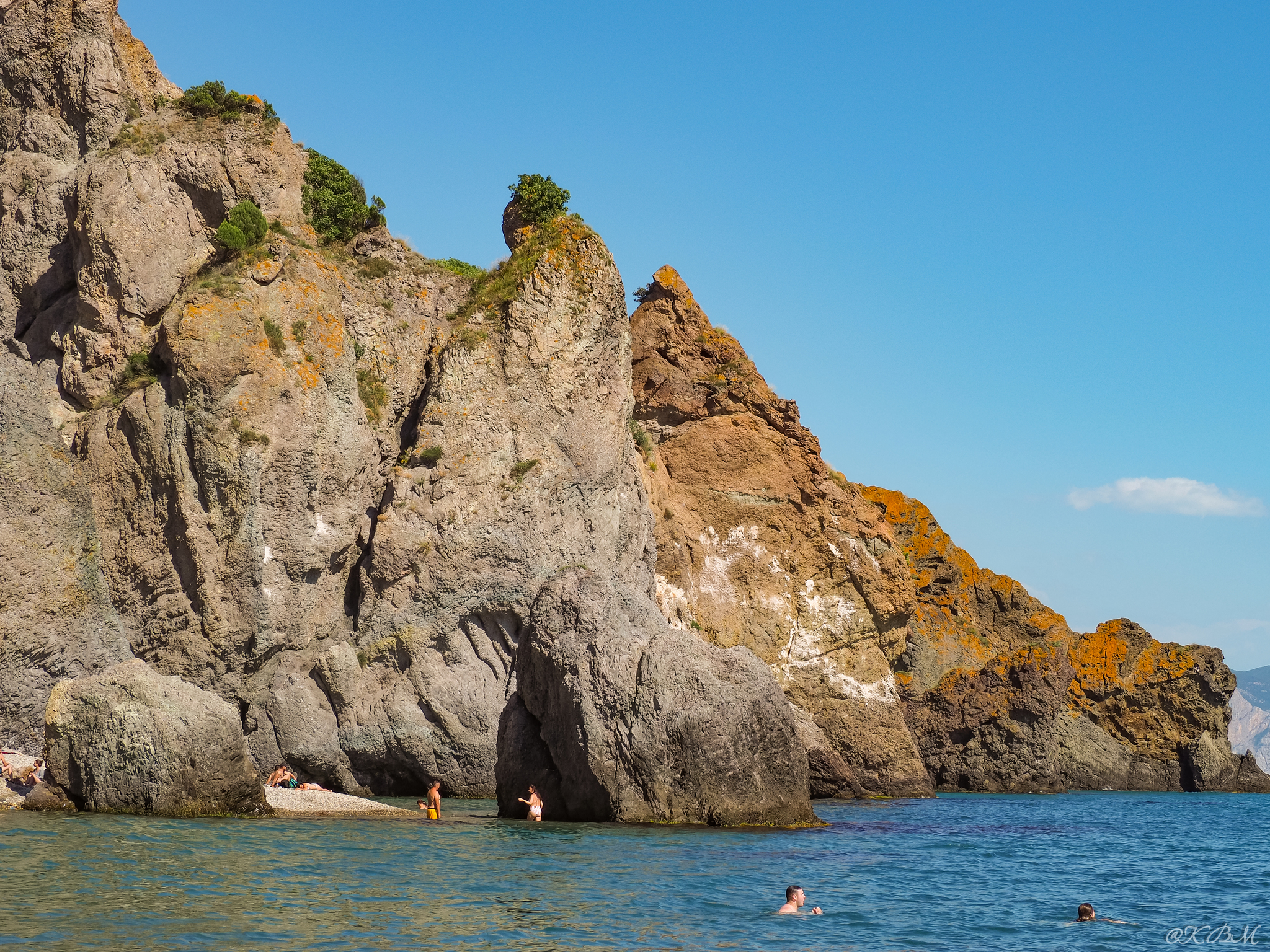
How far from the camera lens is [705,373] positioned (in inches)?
2192

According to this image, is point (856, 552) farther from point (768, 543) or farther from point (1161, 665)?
point (1161, 665)

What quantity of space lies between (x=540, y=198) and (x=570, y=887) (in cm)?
3597

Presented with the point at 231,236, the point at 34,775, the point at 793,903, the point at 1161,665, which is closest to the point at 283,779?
the point at 34,775

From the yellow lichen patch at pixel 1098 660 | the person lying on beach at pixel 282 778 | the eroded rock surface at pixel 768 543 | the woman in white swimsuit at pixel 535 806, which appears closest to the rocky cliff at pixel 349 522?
the eroded rock surface at pixel 768 543

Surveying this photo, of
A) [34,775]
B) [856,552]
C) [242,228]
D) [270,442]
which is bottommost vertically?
[34,775]

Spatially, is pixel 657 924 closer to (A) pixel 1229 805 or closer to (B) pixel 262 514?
(B) pixel 262 514

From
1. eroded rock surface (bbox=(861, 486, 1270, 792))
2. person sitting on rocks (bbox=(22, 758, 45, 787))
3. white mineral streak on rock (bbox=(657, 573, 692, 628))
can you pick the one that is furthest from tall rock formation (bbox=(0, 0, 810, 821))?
eroded rock surface (bbox=(861, 486, 1270, 792))

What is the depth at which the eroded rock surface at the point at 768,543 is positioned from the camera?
51.5 m

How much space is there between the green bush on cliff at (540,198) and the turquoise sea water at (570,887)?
91.0ft

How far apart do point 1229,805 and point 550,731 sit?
4282 centimetres

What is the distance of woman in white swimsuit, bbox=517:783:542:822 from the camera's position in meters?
28.7

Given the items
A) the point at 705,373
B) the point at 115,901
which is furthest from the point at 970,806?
the point at 115,901

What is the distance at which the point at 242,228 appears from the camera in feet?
135
